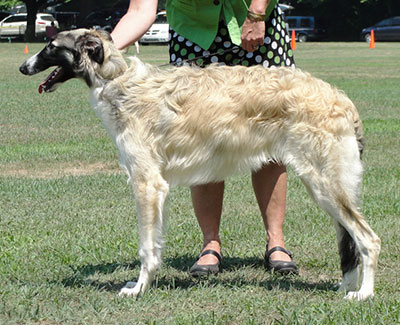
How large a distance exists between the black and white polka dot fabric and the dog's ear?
841 mm

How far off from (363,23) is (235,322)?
53.9 m

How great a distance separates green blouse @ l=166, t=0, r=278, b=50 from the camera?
5.20 m

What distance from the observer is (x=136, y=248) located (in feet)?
19.1

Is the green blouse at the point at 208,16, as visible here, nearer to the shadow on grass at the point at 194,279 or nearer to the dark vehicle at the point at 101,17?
the shadow on grass at the point at 194,279

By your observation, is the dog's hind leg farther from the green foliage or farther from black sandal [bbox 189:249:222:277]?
the green foliage

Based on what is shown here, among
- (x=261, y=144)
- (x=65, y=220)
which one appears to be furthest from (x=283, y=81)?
(x=65, y=220)

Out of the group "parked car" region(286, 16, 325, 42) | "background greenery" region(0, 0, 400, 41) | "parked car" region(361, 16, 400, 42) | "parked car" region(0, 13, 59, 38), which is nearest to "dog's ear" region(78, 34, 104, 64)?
"parked car" region(361, 16, 400, 42)

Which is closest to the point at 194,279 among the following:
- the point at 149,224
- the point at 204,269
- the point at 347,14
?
the point at 204,269

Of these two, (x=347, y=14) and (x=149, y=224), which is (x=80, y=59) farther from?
(x=347, y=14)

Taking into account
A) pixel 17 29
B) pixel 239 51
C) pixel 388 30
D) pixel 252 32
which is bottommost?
pixel 17 29

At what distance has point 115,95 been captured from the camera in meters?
4.69

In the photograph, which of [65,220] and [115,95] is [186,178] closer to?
[115,95]

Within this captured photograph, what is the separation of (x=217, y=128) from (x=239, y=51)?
35.8 inches

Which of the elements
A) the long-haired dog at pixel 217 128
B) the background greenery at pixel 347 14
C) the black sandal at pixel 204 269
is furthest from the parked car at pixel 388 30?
the long-haired dog at pixel 217 128
